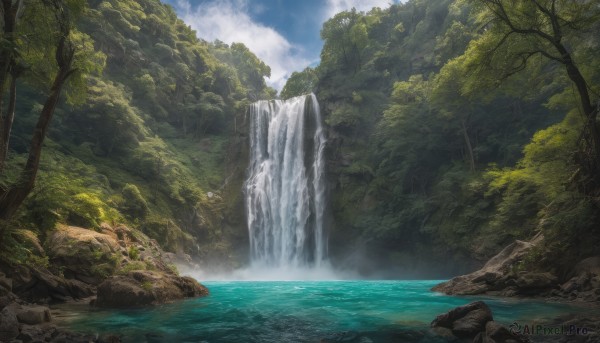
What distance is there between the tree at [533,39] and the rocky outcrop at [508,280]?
139 inches

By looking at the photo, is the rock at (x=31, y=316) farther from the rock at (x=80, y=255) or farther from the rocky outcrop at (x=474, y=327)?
the rocky outcrop at (x=474, y=327)

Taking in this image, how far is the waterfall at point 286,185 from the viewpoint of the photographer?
3005 cm

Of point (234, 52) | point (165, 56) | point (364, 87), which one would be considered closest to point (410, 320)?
point (364, 87)

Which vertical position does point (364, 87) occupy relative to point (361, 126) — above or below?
above

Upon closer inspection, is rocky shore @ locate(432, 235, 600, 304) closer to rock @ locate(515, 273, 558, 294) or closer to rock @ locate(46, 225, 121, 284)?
rock @ locate(515, 273, 558, 294)

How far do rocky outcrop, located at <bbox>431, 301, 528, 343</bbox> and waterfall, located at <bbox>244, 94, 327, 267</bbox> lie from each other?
2340 centimetres

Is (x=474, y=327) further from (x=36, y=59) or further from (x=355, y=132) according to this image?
(x=355, y=132)

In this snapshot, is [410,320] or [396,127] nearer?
[410,320]

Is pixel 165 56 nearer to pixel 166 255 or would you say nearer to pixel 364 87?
pixel 364 87

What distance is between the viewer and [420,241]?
2747 centimetres

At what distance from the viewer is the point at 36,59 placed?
9.92 meters

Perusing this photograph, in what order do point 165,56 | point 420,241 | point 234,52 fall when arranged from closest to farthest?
point 420,241
point 165,56
point 234,52

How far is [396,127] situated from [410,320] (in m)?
22.4

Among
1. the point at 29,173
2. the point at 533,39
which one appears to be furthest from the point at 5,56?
the point at 533,39
